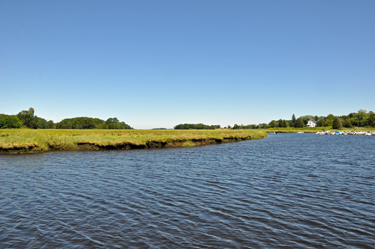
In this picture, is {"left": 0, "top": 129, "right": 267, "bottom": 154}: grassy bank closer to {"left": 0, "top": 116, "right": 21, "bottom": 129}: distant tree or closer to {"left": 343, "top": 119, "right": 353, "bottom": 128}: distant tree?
{"left": 0, "top": 116, "right": 21, "bottom": 129}: distant tree

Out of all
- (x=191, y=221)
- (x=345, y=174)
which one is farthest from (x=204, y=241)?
(x=345, y=174)

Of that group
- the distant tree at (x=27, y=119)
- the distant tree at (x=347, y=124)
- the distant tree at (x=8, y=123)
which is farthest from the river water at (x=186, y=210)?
the distant tree at (x=347, y=124)

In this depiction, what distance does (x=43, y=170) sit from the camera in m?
21.7

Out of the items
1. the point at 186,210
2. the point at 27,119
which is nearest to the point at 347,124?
the point at 186,210

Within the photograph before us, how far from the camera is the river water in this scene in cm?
857

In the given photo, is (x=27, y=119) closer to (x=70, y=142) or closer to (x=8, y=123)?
(x=8, y=123)

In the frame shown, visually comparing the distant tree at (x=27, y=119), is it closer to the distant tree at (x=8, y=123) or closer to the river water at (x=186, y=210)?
the distant tree at (x=8, y=123)

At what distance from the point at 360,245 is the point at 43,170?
22.9 m

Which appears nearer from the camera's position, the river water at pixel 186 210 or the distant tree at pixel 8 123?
the river water at pixel 186 210

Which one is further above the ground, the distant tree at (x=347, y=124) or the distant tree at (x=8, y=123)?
the distant tree at (x=8, y=123)

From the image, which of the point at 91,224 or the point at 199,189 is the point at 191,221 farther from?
the point at 199,189

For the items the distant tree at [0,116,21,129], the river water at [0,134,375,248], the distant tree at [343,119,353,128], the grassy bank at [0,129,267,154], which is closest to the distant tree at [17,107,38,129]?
the distant tree at [0,116,21,129]

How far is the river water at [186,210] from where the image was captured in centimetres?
857

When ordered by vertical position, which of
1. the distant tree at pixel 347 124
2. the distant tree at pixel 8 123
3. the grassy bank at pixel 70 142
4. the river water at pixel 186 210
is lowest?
the river water at pixel 186 210
